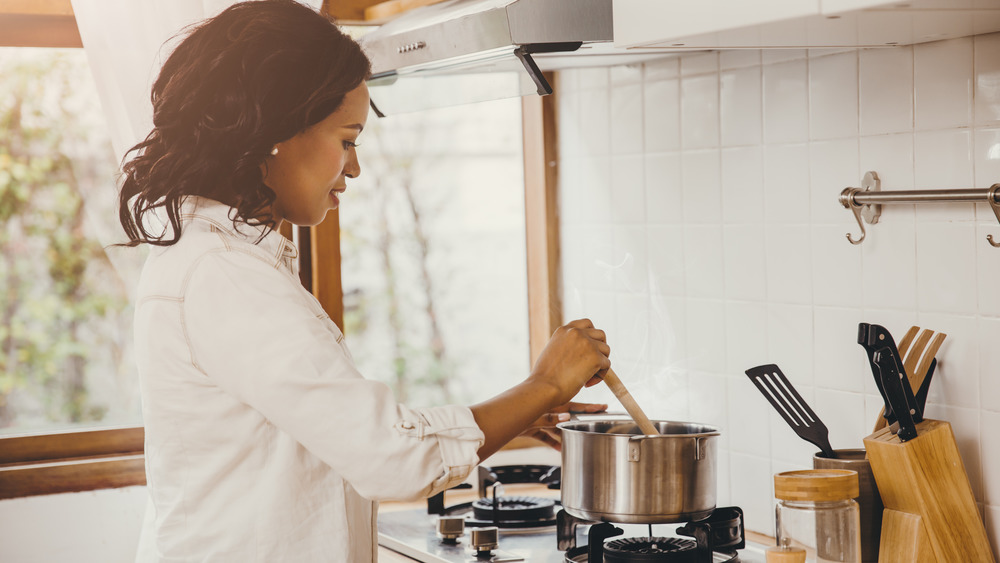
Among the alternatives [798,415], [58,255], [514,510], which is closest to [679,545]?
[798,415]

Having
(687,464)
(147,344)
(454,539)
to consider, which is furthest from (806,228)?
(147,344)

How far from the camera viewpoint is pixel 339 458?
1.04 meters

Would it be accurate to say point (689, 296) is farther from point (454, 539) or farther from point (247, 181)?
point (247, 181)

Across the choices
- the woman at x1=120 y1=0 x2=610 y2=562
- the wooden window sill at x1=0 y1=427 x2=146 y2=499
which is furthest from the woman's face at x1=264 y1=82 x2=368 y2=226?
the wooden window sill at x1=0 y1=427 x2=146 y2=499

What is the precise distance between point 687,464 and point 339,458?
651 millimetres

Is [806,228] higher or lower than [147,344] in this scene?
higher

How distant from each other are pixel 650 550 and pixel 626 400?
289mm

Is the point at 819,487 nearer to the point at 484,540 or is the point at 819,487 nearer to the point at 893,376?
the point at 893,376

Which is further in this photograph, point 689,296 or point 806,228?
point 689,296

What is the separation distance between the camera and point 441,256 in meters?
2.43

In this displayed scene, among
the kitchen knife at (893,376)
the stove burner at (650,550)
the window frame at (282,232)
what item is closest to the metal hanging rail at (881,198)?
the kitchen knife at (893,376)

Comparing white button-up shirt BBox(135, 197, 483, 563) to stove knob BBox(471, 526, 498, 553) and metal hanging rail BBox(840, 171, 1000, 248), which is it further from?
metal hanging rail BBox(840, 171, 1000, 248)

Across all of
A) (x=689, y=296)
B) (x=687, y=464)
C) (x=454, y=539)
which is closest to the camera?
(x=687, y=464)

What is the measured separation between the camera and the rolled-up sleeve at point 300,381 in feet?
3.35
